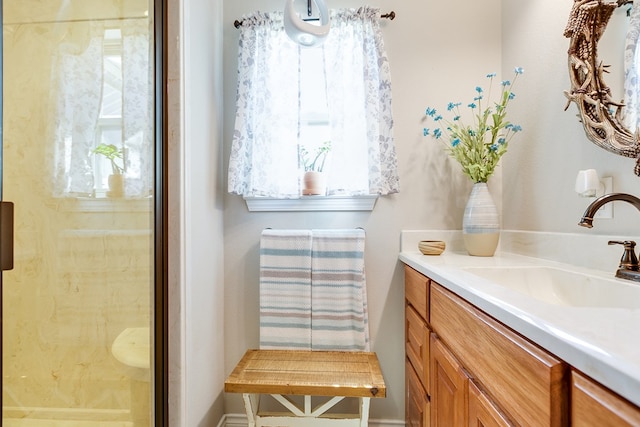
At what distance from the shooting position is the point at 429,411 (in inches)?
44.1

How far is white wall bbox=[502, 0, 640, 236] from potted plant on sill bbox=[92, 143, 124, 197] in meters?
1.57

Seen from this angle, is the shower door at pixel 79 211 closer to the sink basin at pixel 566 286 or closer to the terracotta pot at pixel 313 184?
the terracotta pot at pixel 313 184

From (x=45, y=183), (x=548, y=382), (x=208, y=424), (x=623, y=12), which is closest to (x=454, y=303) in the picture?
(x=548, y=382)

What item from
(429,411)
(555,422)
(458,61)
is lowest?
(429,411)

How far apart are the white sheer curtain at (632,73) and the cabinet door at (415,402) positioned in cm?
111

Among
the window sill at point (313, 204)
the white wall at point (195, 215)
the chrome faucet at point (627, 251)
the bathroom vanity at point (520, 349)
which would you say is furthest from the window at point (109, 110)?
the chrome faucet at point (627, 251)

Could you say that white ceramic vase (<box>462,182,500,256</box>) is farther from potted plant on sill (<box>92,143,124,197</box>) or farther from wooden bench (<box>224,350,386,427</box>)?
potted plant on sill (<box>92,143,124,197</box>)

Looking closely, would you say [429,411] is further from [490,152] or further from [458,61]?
[458,61]

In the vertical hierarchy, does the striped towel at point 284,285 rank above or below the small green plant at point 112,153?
below

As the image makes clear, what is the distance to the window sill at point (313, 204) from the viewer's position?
63.7 inches

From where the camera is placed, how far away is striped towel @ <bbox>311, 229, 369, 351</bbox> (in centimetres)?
152

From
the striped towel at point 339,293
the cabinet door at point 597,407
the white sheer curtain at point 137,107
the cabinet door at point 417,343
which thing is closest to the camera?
the cabinet door at point 597,407

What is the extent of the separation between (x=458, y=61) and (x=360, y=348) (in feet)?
5.05

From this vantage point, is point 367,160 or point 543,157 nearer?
point 543,157
